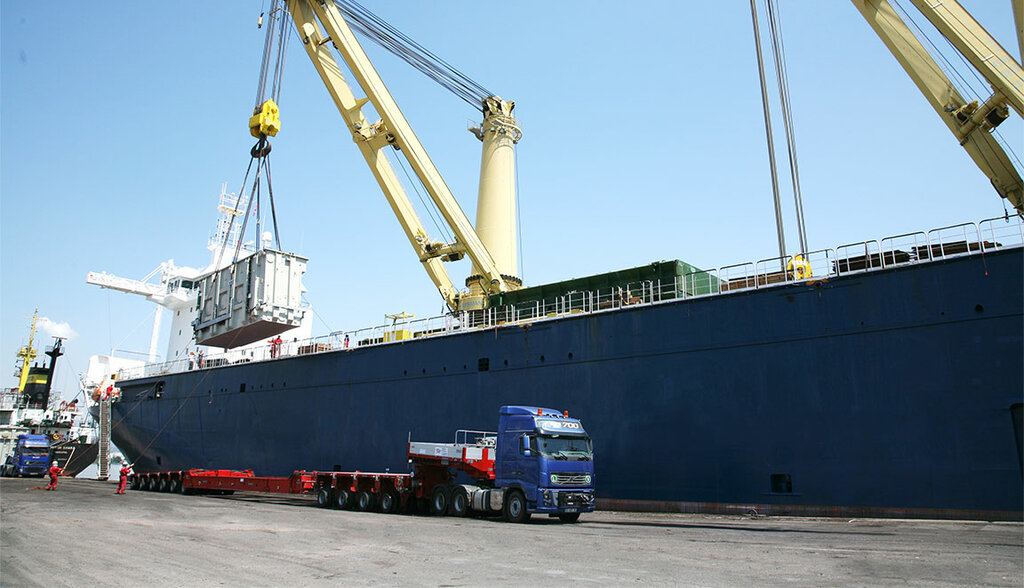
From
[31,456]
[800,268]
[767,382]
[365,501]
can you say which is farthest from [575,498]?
[31,456]

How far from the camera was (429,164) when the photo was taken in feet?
93.7

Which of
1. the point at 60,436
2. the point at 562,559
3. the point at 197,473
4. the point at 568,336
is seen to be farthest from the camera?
the point at 60,436

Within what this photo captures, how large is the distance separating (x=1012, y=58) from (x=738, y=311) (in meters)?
9.30

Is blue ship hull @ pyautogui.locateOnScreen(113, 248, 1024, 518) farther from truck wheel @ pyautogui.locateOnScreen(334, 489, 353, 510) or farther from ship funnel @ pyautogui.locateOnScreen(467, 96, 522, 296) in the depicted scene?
ship funnel @ pyautogui.locateOnScreen(467, 96, 522, 296)

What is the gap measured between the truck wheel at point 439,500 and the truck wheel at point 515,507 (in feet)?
7.27

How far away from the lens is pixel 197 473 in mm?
25562

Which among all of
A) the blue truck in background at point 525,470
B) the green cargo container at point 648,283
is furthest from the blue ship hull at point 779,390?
the blue truck in background at point 525,470

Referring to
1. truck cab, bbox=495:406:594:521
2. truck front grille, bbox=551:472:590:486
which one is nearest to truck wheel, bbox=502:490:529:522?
truck cab, bbox=495:406:594:521

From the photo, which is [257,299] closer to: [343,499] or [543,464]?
[343,499]

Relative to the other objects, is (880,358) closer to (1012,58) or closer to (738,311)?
(738,311)

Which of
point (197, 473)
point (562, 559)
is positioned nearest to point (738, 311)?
point (562, 559)

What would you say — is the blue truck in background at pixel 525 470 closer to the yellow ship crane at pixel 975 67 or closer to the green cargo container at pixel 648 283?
the green cargo container at pixel 648 283

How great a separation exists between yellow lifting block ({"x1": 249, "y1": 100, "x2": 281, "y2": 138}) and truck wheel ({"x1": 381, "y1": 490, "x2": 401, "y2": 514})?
17552mm

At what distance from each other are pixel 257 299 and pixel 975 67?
25326mm
